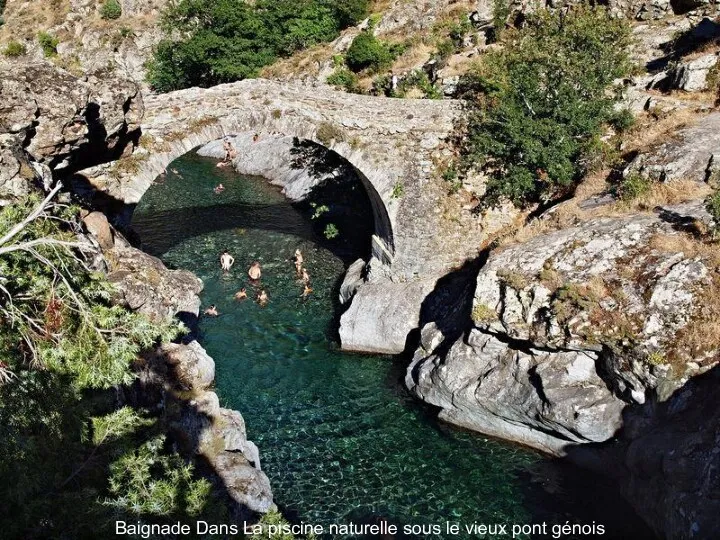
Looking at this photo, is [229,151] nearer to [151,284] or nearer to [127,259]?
[127,259]

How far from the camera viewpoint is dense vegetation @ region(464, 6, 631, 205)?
1744 cm

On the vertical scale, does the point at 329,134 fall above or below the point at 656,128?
above

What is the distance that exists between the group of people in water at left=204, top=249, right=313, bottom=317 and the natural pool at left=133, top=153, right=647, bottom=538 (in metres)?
0.24

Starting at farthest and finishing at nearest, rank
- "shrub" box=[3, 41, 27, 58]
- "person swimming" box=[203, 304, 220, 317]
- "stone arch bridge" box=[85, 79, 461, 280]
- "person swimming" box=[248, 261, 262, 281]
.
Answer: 1. "shrub" box=[3, 41, 27, 58]
2. "person swimming" box=[248, 261, 262, 281]
3. "person swimming" box=[203, 304, 220, 317]
4. "stone arch bridge" box=[85, 79, 461, 280]

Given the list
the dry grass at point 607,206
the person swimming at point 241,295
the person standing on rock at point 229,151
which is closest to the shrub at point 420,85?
the dry grass at point 607,206

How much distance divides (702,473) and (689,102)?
12647 mm

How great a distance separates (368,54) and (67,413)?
2686 centimetres

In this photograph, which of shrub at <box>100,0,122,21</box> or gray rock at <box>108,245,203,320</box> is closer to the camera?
gray rock at <box>108,245,203,320</box>

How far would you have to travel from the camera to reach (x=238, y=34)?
32594 millimetres

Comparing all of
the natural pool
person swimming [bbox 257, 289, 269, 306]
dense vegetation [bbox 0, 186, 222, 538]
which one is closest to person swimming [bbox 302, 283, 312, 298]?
the natural pool

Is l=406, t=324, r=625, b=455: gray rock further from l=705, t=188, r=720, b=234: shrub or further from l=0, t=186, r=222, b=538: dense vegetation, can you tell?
l=0, t=186, r=222, b=538: dense vegetation

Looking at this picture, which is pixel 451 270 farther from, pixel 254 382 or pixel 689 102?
pixel 689 102

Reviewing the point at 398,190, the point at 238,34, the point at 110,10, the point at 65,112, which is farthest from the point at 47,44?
the point at 398,190

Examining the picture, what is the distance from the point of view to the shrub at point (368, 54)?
30000 millimetres
